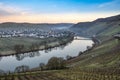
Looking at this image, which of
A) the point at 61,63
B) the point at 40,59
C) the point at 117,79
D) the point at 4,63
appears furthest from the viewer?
the point at 40,59

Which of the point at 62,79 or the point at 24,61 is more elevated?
the point at 62,79

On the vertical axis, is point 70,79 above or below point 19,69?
above

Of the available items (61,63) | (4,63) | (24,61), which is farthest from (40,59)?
(61,63)

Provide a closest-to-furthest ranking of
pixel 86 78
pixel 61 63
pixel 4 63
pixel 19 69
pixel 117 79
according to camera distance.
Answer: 1. pixel 117 79
2. pixel 86 78
3. pixel 61 63
4. pixel 19 69
5. pixel 4 63

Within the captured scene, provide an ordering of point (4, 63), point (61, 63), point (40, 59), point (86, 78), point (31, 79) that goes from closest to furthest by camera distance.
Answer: point (86, 78), point (31, 79), point (61, 63), point (4, 63), point (40, 59)

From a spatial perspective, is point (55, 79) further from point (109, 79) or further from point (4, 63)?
point (4, 63)

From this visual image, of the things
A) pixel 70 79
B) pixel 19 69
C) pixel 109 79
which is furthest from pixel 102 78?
pixel 19 69

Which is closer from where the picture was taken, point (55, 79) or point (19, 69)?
point (55, 79)

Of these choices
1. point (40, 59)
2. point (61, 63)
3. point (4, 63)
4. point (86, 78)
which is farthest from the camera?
point (40, 59)

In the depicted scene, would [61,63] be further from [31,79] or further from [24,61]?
[24,61]
